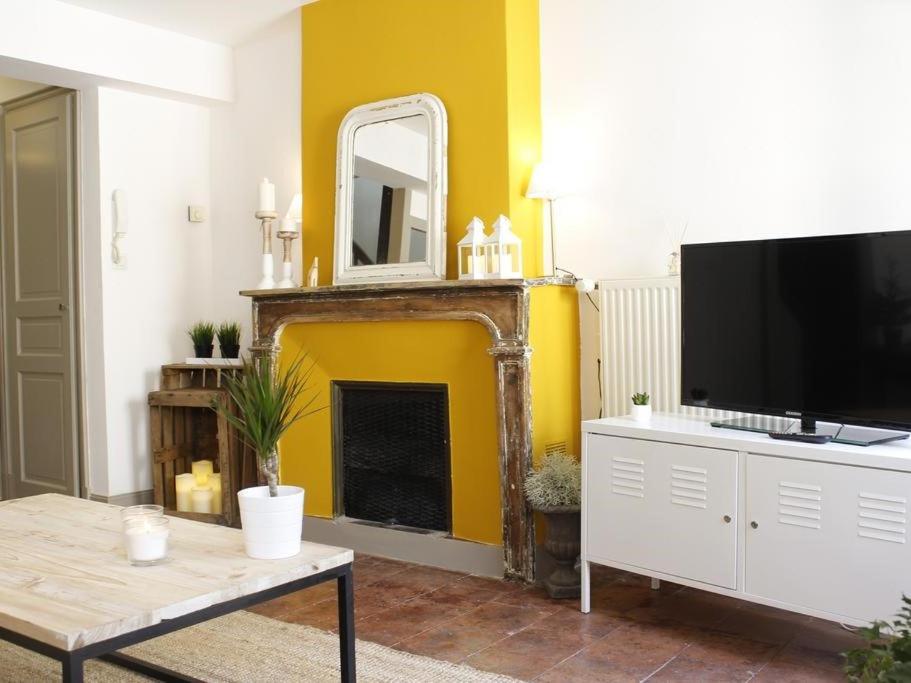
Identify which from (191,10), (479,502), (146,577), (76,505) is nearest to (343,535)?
(479,502)

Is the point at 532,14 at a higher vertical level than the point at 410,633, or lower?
higher

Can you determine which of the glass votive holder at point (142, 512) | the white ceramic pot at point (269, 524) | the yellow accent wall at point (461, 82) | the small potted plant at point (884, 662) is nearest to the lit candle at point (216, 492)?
the yellow accent wall at point (461, 82)

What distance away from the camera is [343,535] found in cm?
412

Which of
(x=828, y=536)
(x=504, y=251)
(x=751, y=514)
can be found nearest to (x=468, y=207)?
(x=504, y=251)

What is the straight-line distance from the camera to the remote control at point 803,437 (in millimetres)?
2635

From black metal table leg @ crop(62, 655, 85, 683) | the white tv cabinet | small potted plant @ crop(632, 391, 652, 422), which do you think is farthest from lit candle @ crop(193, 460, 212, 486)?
black metal table leg @ crop(62, 655, 85, 683)

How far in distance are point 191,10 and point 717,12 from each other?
8.28 ft

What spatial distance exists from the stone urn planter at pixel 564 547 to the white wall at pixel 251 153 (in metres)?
1.97

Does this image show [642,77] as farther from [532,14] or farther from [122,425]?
[122,425]

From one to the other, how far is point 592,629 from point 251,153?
125 inches

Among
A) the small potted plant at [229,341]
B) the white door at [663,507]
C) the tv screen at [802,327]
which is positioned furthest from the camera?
the small potted plant at [229,341]

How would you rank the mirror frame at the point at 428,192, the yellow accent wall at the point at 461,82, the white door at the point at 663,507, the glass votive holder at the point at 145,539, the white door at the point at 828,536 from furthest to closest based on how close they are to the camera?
the mirror frame at the point at 428,192
the yellow accent wall at the point at 461,82
the white door at the point at 663,507
the white door at the point at 828,536
the glass votive holder at the point at 145,539

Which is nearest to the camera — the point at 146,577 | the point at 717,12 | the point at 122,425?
the point at 146,577

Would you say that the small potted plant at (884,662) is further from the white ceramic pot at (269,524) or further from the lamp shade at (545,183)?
the lamp shade at (545,183)
